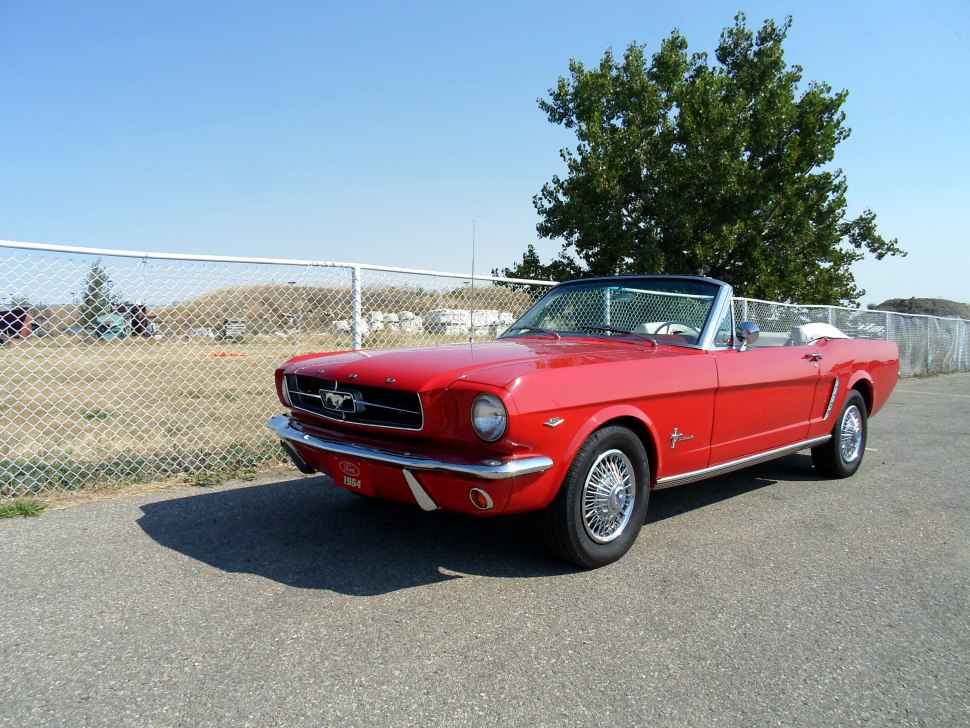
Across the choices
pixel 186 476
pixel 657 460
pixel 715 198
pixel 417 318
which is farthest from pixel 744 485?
pixel 715 198

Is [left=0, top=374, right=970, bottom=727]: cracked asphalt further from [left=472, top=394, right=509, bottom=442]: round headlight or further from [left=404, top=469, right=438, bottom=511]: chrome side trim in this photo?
[left=472, top=394, right=509, bottom=442]: round headlight

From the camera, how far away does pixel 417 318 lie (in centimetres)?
611

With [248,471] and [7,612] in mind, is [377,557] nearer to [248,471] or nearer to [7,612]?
[7,612]

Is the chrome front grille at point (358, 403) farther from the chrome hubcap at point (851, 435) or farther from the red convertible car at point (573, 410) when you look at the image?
the chrome hubcap at point (851, 435)

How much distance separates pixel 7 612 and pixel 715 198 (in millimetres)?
16480

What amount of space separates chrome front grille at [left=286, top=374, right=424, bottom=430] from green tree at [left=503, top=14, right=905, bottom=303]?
46.4 feet

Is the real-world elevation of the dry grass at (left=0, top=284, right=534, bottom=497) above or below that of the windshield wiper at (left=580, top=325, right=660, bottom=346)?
below

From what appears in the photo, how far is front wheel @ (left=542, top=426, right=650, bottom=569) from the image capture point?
305 cm

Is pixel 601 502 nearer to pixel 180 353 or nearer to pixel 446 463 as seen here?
pixel 446 463

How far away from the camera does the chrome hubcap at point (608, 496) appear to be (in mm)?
3182

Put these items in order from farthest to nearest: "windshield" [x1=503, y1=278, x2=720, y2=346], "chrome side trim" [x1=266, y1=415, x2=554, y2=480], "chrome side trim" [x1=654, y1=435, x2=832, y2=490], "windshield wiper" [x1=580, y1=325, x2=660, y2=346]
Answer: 1. "windshield" [x1=503, y1=278, x2=720, y2=346]
2. "windshield wiper" [x1=580, y1=325, x2=660, y2=346]
3. "chrome side trim" [x1=654, y1=435, x2=832, y2=490]
4. "chrome side trim" [x1=266, y1=415, x2=554, y2=480]

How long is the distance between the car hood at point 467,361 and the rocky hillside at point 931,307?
96.8 ft

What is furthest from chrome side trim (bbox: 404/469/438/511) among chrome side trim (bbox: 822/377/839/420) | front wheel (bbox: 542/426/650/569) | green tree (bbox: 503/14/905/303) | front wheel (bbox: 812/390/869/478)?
green tree (bbox: 503/14/905/303)

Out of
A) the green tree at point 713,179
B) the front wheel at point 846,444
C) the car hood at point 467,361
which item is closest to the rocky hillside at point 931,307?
the green tree at point 713,179
